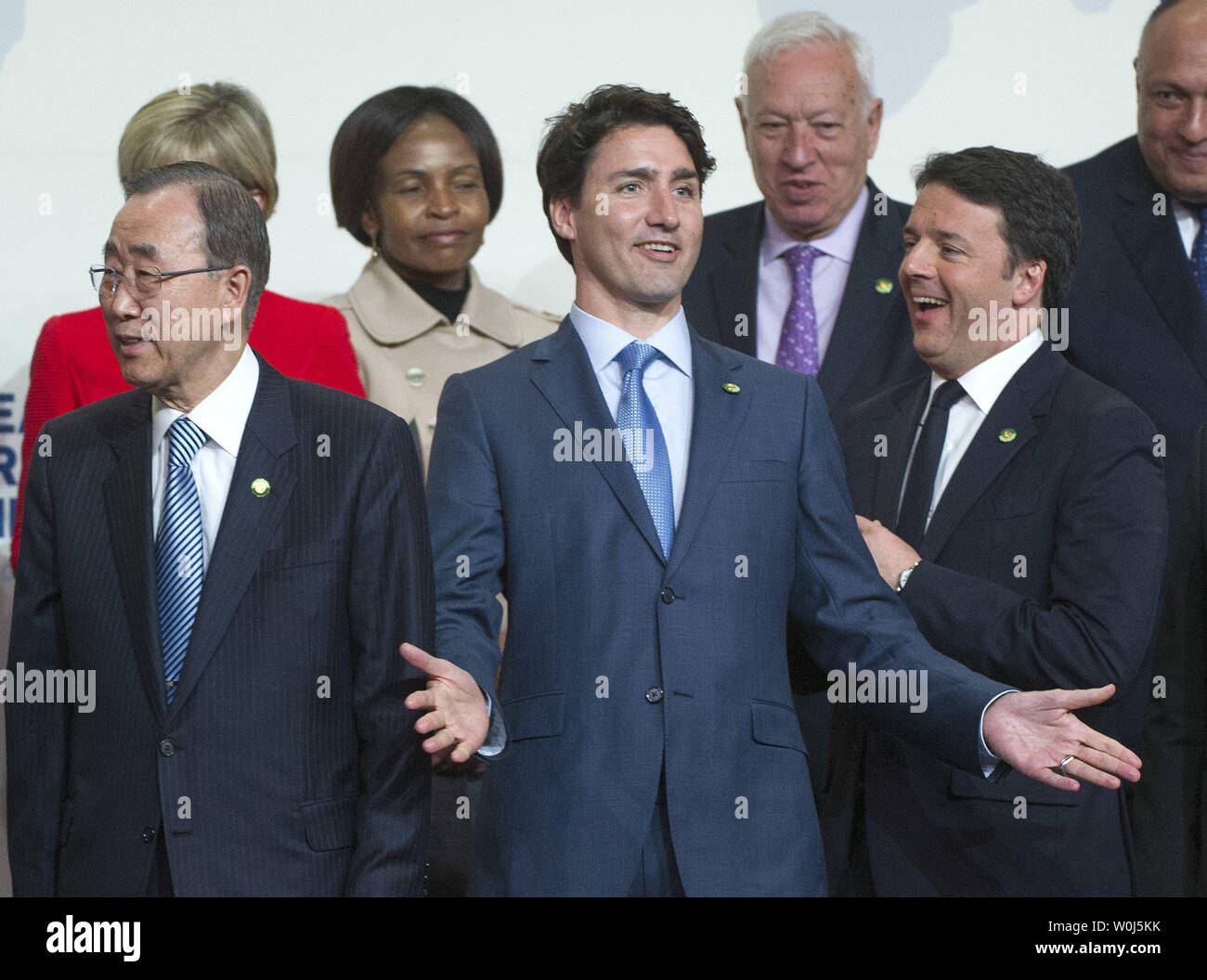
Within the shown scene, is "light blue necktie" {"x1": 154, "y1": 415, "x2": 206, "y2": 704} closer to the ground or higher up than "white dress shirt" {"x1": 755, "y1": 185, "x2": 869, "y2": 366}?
closer to the ground

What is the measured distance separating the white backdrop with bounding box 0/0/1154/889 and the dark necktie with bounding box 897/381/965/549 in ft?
3.99

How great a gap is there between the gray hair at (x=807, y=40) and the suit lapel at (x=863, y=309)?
328 mm

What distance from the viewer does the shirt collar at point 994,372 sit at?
118 inches

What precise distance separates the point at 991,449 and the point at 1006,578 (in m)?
0.23

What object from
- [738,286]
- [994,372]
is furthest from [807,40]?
[994,372]

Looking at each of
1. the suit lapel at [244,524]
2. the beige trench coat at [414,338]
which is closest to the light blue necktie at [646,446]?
the suit lapel at [244,524]

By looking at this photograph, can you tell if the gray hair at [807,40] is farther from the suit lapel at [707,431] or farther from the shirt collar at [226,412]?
the shirt collar at [226,412]

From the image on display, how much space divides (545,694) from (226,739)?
47cm

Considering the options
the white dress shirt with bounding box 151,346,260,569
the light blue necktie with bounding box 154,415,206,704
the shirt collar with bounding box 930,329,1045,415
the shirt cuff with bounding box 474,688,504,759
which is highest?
the shirt collar with bounding box 930,329,1045,415

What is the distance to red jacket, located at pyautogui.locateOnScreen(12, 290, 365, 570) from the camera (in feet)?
10.7

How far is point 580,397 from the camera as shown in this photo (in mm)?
2537

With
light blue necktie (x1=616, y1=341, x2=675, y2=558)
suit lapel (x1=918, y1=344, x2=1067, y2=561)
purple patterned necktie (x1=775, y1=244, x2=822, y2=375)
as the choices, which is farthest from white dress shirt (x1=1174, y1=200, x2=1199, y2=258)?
light blue necktie (x1=616, y1=341, x2=675, y2=558)

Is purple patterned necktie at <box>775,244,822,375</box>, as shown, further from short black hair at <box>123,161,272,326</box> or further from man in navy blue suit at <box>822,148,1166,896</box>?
short black hair at <box>123,161,272,326</box>

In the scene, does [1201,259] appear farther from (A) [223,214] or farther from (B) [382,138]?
(A) [223,214]
